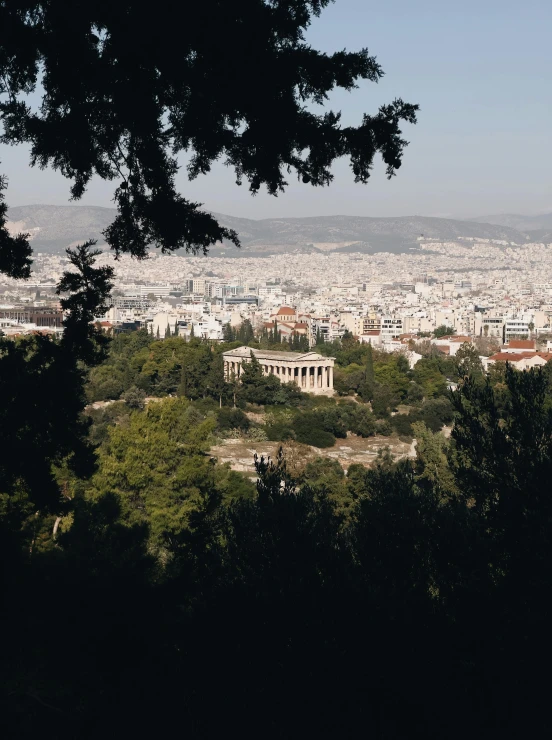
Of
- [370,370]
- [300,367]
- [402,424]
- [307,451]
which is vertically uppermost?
[370,370]

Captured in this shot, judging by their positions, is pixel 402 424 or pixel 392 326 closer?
pixel 402 424

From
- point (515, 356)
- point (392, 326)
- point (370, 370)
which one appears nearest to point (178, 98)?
point (370, 370)

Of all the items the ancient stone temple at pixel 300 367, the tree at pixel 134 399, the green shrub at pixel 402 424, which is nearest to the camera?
the green shrub at pixel 402 424

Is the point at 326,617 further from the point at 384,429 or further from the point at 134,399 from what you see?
the point at 134,399

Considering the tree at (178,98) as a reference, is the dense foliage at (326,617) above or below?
below

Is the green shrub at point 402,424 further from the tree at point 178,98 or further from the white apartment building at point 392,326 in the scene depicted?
the white apartment building at point 392,326

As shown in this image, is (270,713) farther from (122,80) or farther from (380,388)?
(380,388)

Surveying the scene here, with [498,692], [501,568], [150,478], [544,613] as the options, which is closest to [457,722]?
[498,692]

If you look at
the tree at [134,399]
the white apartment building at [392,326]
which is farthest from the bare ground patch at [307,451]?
the white apartment building at [392,326]

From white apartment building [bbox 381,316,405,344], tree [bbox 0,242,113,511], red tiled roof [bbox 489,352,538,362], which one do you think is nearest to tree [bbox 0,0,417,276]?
tree [bbox 0,242,113,511]
